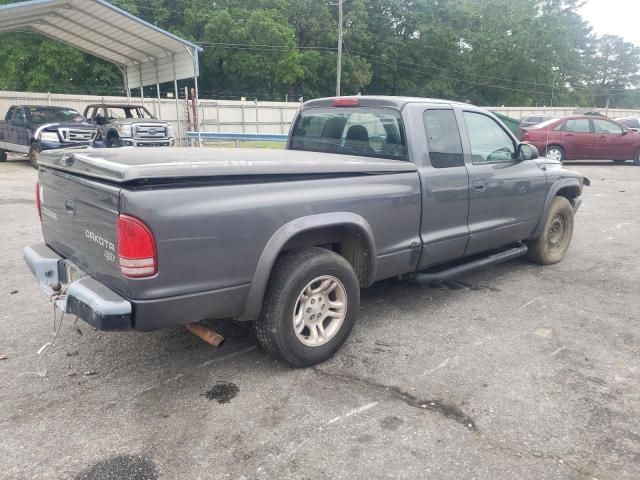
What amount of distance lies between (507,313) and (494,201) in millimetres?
1030

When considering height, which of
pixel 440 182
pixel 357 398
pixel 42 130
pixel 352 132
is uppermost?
pixel 352 132

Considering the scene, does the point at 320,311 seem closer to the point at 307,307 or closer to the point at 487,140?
the point at 307,307

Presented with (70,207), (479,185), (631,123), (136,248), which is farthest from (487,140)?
(631,123)

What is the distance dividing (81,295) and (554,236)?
519 cm

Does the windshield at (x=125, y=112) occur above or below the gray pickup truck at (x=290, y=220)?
above

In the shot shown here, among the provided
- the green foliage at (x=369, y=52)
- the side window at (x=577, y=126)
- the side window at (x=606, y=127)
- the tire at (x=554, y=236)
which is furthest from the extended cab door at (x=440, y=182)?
the green foliage at (x=369, y=52)

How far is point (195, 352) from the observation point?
146 inches

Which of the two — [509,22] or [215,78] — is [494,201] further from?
[509,22]

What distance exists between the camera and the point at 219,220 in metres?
2.81

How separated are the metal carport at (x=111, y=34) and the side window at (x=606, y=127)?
43.7 ft

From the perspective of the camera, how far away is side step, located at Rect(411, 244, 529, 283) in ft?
Answer: 14.1

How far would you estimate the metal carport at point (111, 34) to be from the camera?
49.8ft

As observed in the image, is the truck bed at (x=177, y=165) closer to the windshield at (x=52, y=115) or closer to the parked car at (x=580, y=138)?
the windshield at (x=52, y=115)

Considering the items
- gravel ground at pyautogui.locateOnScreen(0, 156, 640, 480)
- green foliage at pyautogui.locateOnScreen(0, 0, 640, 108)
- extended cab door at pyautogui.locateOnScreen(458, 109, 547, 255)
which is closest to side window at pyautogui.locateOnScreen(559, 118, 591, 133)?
extended cab door at pyautogui.locateOnScreen(458, 109, 547, 255)
